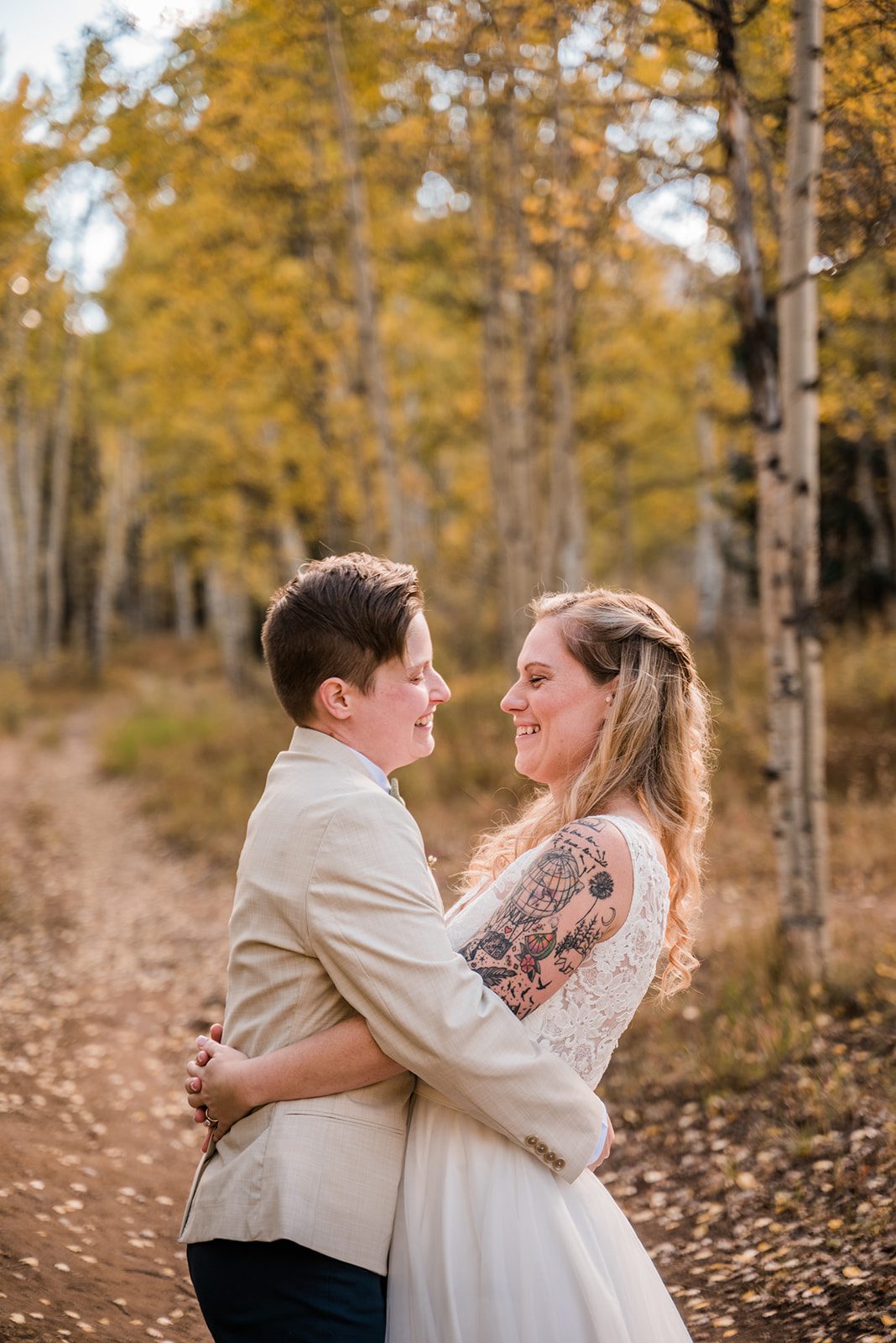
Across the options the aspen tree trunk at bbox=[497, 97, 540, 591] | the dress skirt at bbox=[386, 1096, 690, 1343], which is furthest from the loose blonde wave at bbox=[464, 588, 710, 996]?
the aspen tree trunk at bbox=[497, 97, 540, 591]

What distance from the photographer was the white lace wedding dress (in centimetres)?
207

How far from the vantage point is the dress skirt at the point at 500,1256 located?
2062 mm

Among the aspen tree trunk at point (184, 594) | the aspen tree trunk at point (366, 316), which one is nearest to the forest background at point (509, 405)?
the aspen tree trunk at point (366, 316)

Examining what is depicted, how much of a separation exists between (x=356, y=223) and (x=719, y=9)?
20.8ft

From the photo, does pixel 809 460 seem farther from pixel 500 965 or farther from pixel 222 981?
pixel 222 981

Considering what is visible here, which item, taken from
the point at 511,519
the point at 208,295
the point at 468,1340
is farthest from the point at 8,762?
the point at 468,1340

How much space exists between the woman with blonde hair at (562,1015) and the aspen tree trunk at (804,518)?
2.97 m

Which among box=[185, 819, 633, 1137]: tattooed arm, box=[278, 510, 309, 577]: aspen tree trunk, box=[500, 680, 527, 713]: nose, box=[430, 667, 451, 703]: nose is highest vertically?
box=[278, 510, 309, 577]: aspen tree trunk

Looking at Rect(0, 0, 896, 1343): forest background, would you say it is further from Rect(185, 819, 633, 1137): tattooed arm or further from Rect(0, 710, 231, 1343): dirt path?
Rect(185, 819, 633, 1137): tattooed arm

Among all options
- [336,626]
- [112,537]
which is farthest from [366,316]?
[112,537]

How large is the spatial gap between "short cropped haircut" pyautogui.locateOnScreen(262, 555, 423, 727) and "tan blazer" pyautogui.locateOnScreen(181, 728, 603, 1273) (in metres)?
0.20

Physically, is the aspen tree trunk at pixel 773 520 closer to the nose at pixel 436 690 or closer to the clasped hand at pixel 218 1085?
the nose at pixel 436 690

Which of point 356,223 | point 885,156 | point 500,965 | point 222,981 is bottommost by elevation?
point 222,981

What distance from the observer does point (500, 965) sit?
217 centimetres
